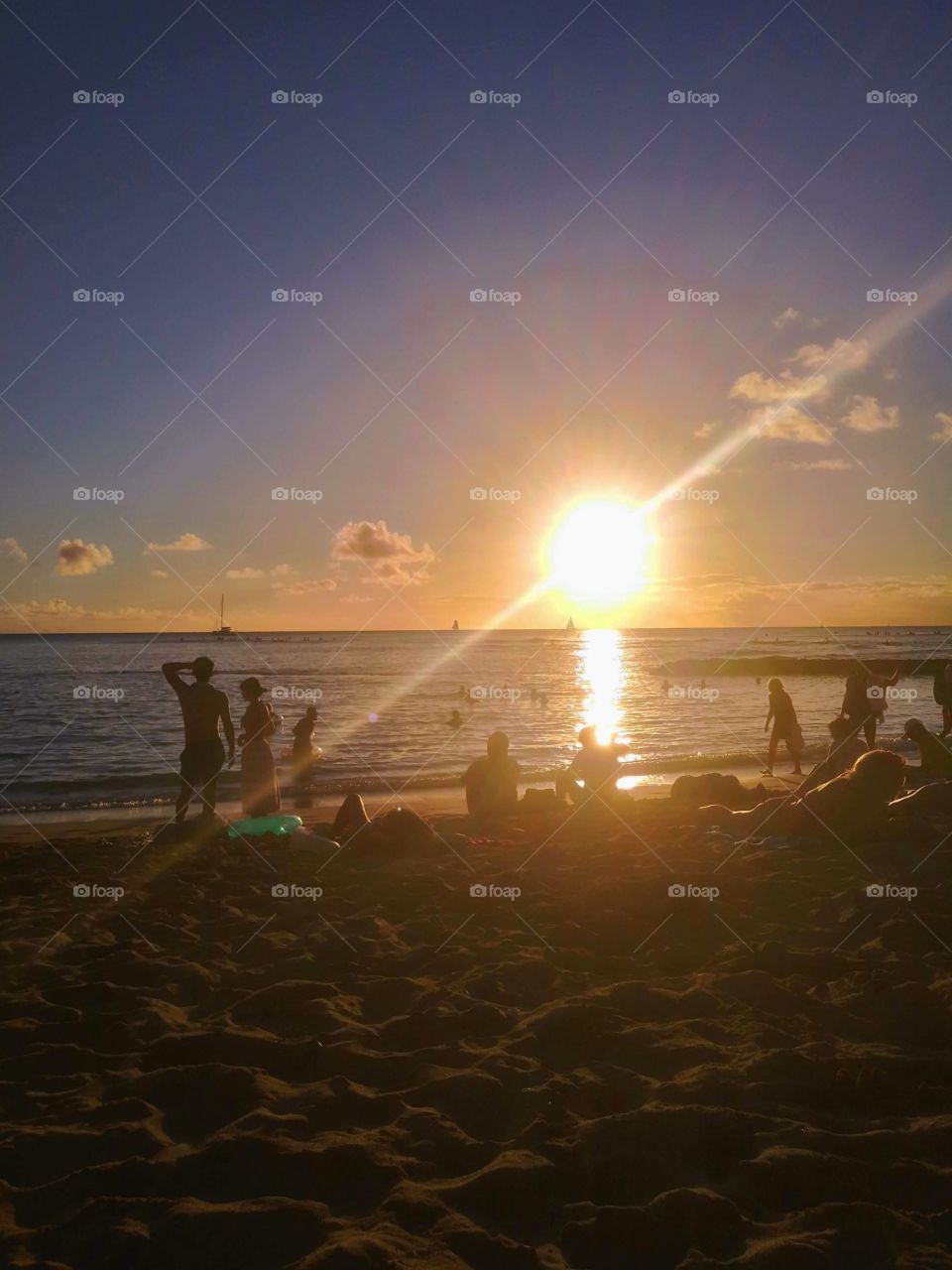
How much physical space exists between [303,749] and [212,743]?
6.20 metres

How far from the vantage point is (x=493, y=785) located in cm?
1137

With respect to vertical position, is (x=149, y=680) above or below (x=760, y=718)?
above

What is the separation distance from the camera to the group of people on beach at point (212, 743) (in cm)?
1019

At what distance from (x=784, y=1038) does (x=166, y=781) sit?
13.9 metres

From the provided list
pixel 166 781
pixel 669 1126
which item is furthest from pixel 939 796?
pixel 166 781

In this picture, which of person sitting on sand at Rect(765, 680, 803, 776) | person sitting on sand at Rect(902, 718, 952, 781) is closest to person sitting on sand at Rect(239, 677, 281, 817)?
person sitting on sand at Rect(902, 718, 952, 781)

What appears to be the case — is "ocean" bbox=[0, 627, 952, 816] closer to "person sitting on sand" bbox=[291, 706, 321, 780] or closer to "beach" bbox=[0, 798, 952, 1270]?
"person sitting on sand" bbox=[291, 706, 321, 780]

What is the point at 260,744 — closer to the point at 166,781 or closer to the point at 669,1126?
the point at 166,781

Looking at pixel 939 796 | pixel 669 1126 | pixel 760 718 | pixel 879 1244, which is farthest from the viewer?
pixel 760 718

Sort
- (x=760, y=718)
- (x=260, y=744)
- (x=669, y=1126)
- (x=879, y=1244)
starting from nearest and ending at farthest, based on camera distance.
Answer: (x=879, y=1244) → (x=669, y=1126) → (x=260, y=744) → (x=760, y=718)

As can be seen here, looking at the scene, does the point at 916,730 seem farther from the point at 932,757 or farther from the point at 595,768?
the point at 595,768

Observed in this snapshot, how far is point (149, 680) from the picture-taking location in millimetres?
44469

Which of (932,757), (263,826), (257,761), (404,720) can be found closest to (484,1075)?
(263,826)

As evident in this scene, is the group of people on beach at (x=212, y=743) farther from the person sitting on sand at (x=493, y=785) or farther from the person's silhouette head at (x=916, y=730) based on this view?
the person's silhouette head at (x=916, y=730)
